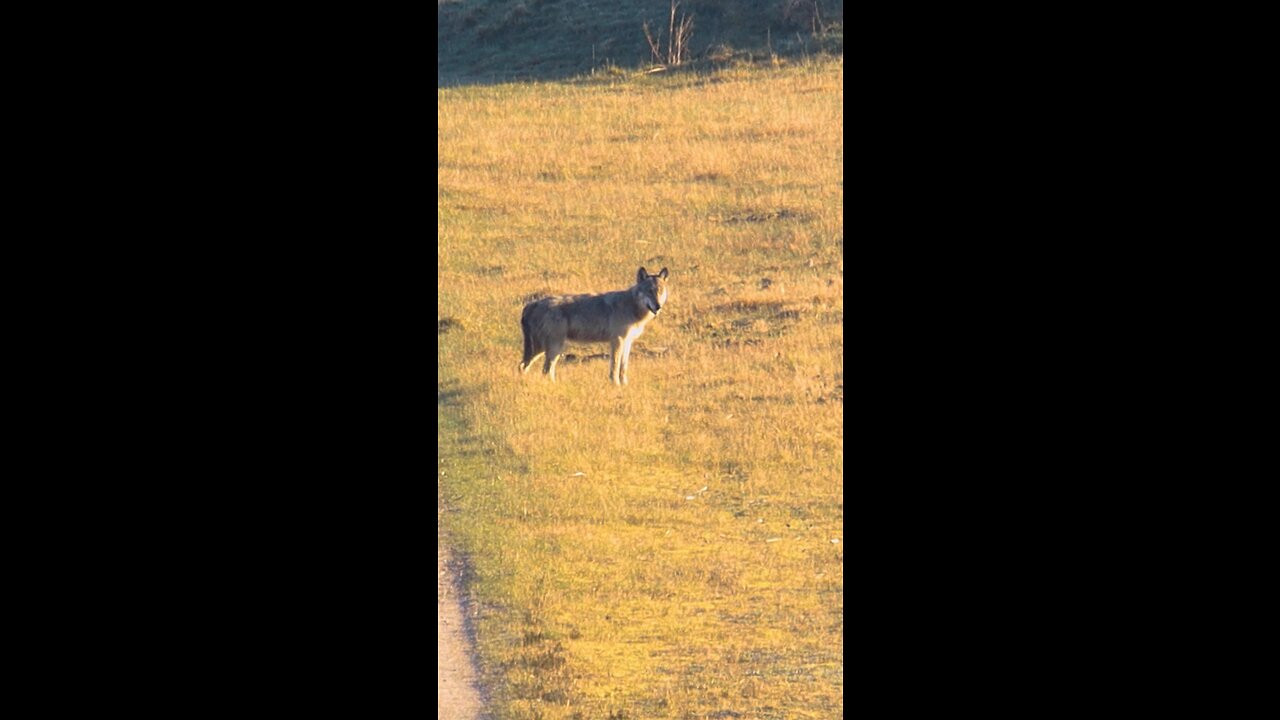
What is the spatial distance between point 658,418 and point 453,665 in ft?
18.1

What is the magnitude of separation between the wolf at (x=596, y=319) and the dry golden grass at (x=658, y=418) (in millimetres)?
425

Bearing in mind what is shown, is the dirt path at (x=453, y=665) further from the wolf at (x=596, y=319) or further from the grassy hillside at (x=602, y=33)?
the grassy hillside at (x=602, y=33)

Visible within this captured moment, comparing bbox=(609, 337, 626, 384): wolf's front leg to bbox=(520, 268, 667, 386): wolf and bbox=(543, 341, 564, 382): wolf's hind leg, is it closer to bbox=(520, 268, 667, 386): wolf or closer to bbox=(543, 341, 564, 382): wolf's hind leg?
bbox=(520, 268, 667, 386): wolf

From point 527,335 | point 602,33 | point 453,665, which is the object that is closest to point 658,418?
point 527,335

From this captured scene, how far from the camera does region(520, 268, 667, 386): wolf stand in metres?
17.3

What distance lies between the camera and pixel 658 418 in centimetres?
1658

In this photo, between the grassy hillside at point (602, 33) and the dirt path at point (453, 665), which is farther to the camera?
the grassy hillside at point (602, 33)

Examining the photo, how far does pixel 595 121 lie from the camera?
29.0 meters

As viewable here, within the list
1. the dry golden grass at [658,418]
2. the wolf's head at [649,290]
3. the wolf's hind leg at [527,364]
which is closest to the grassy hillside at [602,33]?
the dry golden grass at [658,418]

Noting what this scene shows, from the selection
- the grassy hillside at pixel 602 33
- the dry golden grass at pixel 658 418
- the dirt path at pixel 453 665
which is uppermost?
the grassy hillside at pixel 602 33

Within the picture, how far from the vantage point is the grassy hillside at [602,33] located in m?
33.1

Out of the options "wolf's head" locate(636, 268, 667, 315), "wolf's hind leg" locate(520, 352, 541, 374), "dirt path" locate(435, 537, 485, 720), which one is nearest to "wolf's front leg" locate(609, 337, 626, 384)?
"wolf's head" locate(636, 268, 667, 315)

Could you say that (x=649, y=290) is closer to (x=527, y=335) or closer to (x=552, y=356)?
(x=552, y=356)
